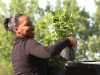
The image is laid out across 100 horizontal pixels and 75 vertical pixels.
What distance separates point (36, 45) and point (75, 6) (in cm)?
2705

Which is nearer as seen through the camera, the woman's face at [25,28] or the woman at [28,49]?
the woman at [28,49]

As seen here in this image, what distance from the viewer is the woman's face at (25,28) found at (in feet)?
6.39

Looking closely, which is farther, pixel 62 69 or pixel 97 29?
pixel 97 29

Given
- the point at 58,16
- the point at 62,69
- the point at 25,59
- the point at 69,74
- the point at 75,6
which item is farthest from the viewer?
the point at 75,6

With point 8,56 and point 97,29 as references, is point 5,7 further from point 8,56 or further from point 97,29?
point 97,29

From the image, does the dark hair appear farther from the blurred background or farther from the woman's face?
the blurred background

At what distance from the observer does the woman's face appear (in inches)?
76.7

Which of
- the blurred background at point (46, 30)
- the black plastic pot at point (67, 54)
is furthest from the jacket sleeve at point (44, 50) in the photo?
the blurred background at point (46, 30)

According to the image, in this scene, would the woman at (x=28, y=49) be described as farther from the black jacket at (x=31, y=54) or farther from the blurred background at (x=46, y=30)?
the blurred background at (x=46, y=30)

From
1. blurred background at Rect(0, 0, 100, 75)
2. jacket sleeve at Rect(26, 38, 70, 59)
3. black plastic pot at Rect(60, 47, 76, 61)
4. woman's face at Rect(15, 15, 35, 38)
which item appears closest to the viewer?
jacket sleeve at Rect(26, 38, 70, 59)

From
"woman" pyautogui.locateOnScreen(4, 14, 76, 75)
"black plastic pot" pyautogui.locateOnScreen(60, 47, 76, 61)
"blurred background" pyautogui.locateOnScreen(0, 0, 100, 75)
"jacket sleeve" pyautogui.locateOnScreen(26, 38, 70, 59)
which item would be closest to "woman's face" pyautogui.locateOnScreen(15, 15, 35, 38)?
"woman" pyautogui.locateOnScreen(4, 14, 76, 75)

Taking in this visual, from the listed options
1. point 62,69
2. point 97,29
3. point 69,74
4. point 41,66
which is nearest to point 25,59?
point 41,66

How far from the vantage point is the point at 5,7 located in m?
23.0

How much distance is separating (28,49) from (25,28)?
164 millimetres
